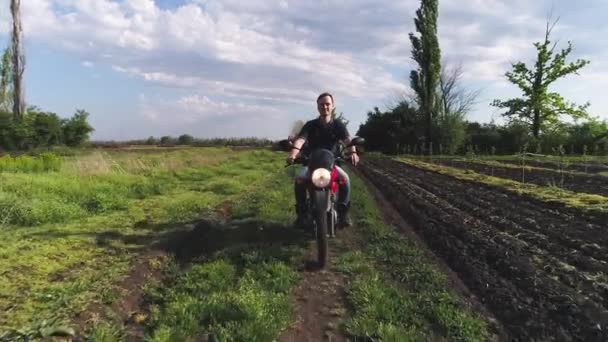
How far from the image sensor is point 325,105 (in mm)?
7094

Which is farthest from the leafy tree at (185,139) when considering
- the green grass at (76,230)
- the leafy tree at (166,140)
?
the green grass at (76,230)

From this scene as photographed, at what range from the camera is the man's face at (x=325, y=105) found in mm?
7074

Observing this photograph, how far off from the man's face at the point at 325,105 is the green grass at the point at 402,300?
2.10m

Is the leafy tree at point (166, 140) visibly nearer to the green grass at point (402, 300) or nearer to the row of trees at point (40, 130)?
the row of trees at point (40, 130)

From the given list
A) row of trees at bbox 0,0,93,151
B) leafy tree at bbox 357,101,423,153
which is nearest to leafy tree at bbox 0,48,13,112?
row of trees at bbox 0,0,93,151

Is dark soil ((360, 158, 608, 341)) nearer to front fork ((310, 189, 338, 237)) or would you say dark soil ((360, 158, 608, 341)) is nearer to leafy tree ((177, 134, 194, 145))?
front fork ((310, 189, 338, 237))

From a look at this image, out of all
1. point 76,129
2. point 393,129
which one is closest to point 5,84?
point 76,129

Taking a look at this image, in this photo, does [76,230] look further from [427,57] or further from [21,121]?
[427,57]

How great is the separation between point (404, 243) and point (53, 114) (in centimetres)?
3897

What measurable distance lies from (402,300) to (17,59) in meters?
29.0

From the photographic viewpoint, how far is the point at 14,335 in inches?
145

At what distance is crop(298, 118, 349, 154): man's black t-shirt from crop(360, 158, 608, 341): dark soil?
220cm

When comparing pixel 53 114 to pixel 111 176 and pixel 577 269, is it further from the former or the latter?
pixel 577 269

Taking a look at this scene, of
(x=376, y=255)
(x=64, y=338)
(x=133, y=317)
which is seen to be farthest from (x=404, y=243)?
(x=64, y=338)
